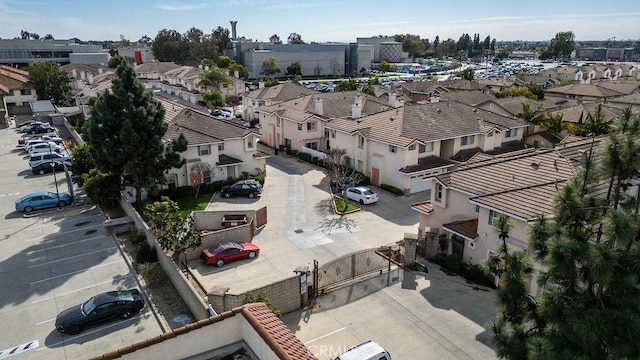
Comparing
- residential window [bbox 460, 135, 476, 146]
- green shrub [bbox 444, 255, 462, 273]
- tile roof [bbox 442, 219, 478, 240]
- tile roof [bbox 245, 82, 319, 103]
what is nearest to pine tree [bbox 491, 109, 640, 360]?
tile roof [bbox 442, 219, 478, 240]

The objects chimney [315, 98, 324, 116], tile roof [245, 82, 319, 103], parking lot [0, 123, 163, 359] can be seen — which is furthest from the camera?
tile roof [245, 82, 319, 103]

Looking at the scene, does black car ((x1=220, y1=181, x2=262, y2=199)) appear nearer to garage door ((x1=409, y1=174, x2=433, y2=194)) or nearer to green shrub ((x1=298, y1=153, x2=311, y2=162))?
green shrub ((x1=298, y1=153, x2=311, y2=162))

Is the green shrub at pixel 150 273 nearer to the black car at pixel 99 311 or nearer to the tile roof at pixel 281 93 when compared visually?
the black car at pixel 99 311

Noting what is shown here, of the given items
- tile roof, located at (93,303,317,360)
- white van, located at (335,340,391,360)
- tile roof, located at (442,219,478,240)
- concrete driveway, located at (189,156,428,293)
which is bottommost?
concrete driveway, located at (189,156,428,293)

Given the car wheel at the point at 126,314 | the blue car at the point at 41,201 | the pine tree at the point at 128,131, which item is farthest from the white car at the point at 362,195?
the blue car at the point at 41,201

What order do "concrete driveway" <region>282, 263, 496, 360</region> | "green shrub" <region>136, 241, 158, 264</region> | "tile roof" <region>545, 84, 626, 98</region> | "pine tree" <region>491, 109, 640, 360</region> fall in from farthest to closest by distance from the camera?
1. "tile roof" <region>545, 84, 626, 98</region>
2. "green shrub" <region>136, 241, 158, 264</region>
3. "concrete driveway" <region>282, 263, 496, 360</region>
4. "pine tree" <region>491, 109, 640, 360</region>

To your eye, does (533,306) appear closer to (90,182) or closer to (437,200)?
(437,200)

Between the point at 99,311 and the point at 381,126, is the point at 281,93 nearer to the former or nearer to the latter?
the point at 381,126

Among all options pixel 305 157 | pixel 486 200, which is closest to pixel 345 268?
pixel 486 200
